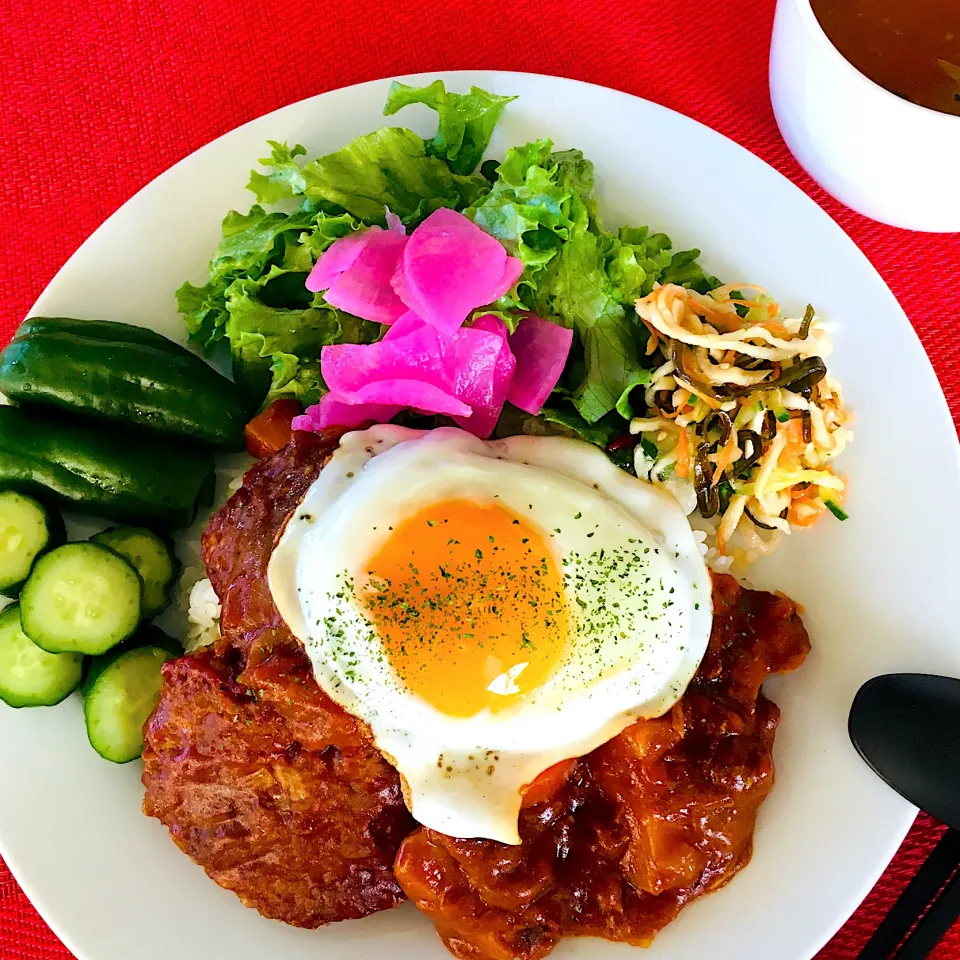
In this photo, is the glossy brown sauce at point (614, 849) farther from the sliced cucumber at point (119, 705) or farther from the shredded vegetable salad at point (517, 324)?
the sliced cucumber at point (119, 705)

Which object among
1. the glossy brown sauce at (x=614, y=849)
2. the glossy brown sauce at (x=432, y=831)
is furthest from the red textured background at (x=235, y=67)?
the glossy brown sauce at (x=614, y=849)

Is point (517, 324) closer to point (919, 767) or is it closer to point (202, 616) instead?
point (202, 616)

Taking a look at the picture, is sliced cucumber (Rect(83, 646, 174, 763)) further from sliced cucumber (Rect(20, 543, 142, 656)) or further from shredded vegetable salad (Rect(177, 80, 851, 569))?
shredded vegetable salad (Rect(177, 80, 851, 569))

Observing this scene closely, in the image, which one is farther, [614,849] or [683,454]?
[683,454]

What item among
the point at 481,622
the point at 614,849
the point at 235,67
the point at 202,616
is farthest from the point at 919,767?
the point at 235,67

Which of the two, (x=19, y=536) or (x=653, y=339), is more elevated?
(x=653, y=339)

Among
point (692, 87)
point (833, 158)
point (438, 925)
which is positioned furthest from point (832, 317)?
point (438, 925)
